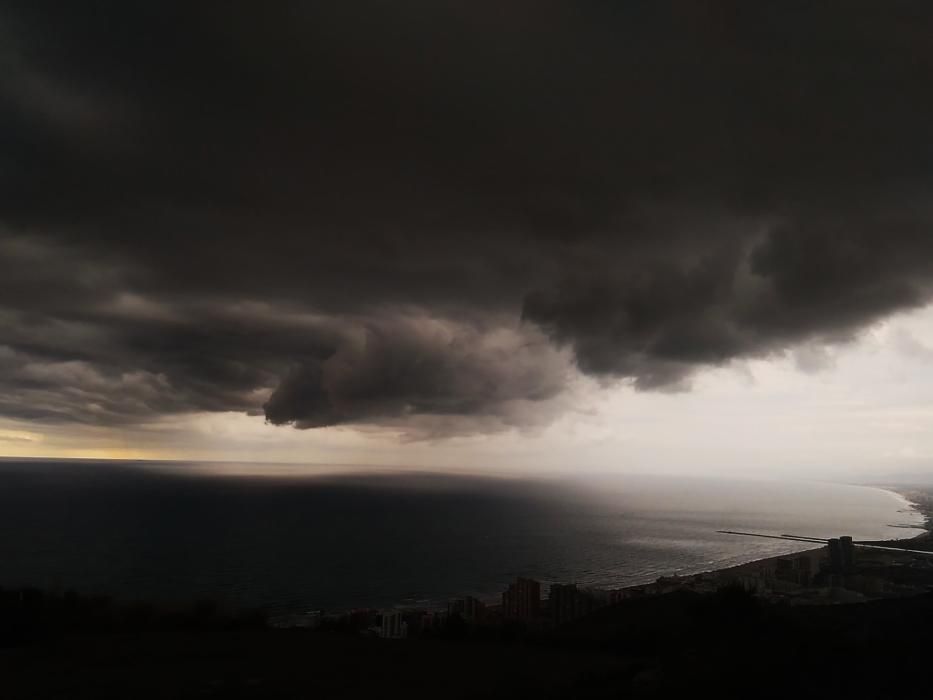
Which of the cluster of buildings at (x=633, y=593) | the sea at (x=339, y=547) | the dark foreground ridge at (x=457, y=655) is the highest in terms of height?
the dark foreground ridge at (x=457, y=655)

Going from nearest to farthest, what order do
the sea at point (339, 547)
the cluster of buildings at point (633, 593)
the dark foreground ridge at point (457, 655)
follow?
the dark foreground ridge at point (457, 655), the cluster of buildings at point (633, 593), the sea at point (339, 547)

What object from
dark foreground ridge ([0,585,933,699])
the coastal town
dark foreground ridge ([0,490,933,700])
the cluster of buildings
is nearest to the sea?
dark foreground ridge ([0,490,933,700])

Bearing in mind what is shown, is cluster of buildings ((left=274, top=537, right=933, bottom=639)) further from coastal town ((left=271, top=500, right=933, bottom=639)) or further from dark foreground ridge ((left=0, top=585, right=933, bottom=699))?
dark foreground ridge ((left=0, top=585, right=933, bottom=699))

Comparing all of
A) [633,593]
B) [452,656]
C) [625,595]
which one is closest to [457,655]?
[452,656]

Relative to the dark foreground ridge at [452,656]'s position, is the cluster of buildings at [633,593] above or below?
below

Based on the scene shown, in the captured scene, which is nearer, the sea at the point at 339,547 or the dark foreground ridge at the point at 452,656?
the dark foreground ridge at the point at 452,656

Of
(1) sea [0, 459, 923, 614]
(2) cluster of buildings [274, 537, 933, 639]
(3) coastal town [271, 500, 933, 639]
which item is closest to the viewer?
(3) coastal town [271, 500, 933, 639]

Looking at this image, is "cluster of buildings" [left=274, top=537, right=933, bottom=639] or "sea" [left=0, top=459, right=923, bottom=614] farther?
"sea" [left=0, top=459, right=923, bottom=614]

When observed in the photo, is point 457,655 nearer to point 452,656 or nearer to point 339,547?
point 452,656

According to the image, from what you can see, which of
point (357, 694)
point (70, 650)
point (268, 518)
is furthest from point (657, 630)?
point (268, 518)

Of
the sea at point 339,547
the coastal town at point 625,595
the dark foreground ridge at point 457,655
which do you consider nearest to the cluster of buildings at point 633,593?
the coastal town at point 625,595

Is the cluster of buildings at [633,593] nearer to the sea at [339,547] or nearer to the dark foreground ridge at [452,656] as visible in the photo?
the dark foreground ridge at [452,656]

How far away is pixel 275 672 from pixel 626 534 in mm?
118453

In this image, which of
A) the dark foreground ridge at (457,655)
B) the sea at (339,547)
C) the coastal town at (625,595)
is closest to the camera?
the dark foreground ridge at (457,655)
